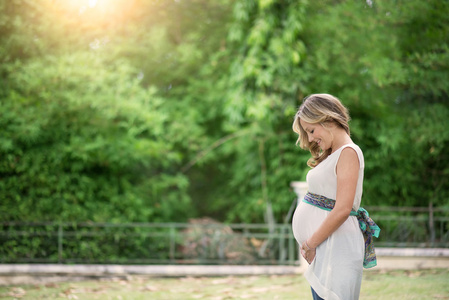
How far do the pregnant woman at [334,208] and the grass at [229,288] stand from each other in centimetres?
286

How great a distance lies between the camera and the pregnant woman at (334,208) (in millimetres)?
2082

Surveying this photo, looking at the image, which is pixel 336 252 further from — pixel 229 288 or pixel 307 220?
pixel 229 288

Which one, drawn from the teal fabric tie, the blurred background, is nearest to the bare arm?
the teal fabric tie

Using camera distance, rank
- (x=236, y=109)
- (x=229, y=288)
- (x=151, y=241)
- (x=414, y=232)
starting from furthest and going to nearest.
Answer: (x=236, y=109), (x=151, y=241), (x=414, y=232), (x=229, y=288)

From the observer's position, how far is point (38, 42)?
24.8 ft

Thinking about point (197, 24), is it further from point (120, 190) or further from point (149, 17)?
point (120, 190)

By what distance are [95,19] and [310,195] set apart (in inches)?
272

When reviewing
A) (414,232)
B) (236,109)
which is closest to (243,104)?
(236,109)

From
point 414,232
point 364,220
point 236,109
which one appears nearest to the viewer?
point 364,220

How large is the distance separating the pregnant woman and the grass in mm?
2857

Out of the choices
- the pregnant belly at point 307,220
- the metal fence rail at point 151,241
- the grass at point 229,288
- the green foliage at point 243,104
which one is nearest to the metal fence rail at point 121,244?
the metal fence rail at point 151,241

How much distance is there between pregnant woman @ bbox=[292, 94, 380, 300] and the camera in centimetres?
208

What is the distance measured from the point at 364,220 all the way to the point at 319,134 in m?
0.48

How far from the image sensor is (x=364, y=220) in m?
2.28
